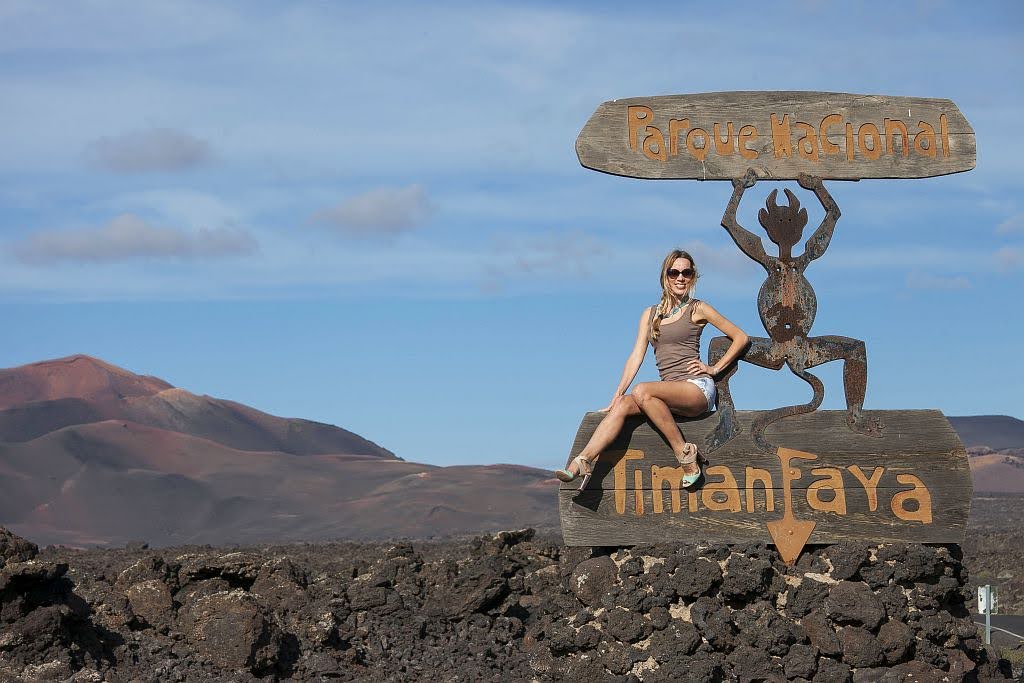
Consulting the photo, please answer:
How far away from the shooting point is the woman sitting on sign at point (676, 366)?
7.37 m

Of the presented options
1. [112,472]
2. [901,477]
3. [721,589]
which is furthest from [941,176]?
[112,472]

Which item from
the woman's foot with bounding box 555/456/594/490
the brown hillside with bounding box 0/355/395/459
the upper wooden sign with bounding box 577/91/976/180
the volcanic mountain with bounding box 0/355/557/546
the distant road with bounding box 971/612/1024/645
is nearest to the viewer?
the woman's foot with bounding box 555/456/594/490

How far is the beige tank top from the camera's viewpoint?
7441 millimetres

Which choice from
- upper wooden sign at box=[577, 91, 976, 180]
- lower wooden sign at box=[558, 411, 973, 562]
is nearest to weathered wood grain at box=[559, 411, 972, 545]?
lower wooden sign at box=[558, 411, 973, 562]

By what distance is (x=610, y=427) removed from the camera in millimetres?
7391

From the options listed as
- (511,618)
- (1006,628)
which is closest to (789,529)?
(511,618)

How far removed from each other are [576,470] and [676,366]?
809 mm

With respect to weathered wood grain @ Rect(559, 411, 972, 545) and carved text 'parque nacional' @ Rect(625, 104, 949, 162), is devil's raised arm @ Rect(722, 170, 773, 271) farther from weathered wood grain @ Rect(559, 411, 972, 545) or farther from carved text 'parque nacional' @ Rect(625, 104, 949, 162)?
weathered wood grain @ Rect(559, 411, 972, 545)

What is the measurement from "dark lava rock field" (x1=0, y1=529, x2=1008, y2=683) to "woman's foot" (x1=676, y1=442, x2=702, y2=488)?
1.31ft

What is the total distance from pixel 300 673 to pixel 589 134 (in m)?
4.30

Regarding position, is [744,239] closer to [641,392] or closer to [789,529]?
[641,392]

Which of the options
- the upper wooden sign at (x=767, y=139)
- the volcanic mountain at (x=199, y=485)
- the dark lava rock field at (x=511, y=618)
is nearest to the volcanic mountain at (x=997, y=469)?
the volcanic mountain at (x=199, y=485)

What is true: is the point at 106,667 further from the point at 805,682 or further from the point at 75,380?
the point at 75,380

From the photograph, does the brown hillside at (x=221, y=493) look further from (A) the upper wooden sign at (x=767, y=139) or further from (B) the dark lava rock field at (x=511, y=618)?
(A) the upper wooden sign at (x=767, y=139)
